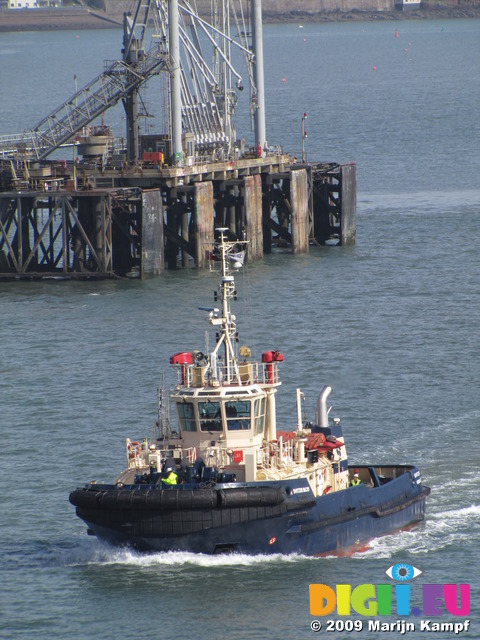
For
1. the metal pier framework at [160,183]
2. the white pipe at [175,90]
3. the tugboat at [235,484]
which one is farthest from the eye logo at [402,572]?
the white pipe at [175,90]

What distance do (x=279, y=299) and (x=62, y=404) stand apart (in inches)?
757

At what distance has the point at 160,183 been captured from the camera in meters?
71.7

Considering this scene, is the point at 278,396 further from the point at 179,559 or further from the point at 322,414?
the point at 179,559

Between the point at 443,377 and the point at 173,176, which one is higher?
the point at 173,176

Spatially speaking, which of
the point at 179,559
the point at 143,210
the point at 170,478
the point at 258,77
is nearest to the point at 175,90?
the point at 143,210

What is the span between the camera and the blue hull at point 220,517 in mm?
33188

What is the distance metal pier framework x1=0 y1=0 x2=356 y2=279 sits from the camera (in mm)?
69062

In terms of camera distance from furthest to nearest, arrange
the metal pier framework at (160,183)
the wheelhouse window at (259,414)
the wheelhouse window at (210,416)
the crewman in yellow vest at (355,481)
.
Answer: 1. the metal pier framework at (160,183)
2. the crewman in yellow vest at (355,481)
3. the wheelhouse window at (259,414)
4. the wheelhouse window at (210,416)

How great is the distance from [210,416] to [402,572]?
18.3 feet

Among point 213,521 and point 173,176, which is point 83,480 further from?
point 173,176

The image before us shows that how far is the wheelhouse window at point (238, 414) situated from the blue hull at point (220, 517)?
1991 mm

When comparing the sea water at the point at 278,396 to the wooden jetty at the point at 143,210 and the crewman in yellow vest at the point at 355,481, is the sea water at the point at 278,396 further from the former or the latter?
the crewman in yellow vest at the point at 355,481

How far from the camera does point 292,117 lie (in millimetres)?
151500

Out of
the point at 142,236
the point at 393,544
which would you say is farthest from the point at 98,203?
the point at 393,544
